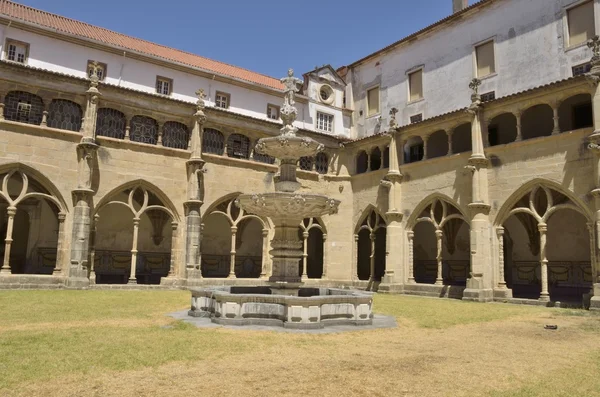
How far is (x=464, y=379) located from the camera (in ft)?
18.0

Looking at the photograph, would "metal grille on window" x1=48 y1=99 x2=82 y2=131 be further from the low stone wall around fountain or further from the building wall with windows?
the building wall with windows

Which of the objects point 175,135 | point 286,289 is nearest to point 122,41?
point 175,135

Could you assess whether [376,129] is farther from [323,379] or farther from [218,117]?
→ [323,379]

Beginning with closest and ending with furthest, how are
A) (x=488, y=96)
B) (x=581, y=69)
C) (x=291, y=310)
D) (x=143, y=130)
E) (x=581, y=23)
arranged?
(x=291, y=310) → (x=581, y=69) → (x=581, y=23) → (x=143, y=130) → (x=488, y=96)

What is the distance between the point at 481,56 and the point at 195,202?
1438 cm

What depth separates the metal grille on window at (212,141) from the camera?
21.2 m

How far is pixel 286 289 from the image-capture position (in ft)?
35.5

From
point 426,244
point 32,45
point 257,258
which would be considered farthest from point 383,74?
point 32,45

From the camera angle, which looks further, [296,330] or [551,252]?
[551,252]

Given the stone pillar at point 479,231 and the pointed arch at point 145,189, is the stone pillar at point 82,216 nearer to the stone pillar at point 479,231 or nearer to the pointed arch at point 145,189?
the pointed arch at point 145,189

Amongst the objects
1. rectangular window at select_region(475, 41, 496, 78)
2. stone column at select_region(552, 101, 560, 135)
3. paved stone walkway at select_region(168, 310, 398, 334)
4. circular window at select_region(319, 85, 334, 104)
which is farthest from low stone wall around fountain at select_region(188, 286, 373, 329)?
circular window at select_region(319, 85, 334, 104)

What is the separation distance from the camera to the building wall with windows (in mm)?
19000

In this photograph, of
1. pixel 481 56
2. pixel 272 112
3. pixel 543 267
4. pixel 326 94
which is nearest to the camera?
pixel 543 267

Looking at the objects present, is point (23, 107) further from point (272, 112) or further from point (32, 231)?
point (272, 112)
